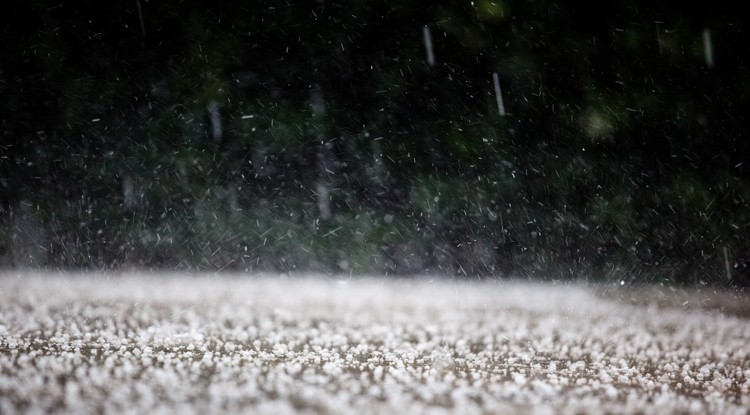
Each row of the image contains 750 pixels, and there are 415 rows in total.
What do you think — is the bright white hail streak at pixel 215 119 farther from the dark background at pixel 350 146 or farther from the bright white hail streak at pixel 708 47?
the bright white hail streak at pixel 708 47

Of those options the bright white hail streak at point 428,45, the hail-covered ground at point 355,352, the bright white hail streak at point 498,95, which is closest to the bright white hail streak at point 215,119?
the hail-covered ground at point 355,352

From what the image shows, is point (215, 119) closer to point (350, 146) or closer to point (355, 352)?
point (350, 146)

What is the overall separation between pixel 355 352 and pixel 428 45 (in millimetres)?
4163

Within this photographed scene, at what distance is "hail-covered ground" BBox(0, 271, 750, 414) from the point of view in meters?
2.26

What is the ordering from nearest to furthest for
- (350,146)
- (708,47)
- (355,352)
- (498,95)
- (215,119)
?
(355,352) → (708,47) → (498,95) → (215,119) → (350,146)

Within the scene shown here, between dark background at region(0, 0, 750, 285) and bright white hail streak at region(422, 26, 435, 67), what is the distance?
59 millimetres

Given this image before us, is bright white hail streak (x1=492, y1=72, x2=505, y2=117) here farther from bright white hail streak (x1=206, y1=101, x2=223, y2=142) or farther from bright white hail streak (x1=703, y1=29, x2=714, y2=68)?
bright white hail streak (x1=206, y1=101, x2=223, y2=142)

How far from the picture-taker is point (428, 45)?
6.70 m

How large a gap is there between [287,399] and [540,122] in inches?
192

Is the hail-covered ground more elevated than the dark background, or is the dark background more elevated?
the dark background

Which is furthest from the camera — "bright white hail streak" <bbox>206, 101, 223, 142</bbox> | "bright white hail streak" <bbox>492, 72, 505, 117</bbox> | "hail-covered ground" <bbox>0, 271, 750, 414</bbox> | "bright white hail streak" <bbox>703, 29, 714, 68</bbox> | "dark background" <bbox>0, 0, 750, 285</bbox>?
"bright white hail streak" <bbox>206, 101, 223, 142</bbox>

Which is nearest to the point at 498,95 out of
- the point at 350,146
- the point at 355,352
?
the point at 350,146

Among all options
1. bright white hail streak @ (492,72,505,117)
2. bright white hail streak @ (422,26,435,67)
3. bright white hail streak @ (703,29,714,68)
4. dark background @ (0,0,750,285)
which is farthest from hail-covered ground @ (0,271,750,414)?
bright white hail streak @ (422,26,435,67)

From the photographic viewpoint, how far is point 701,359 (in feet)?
11.0
